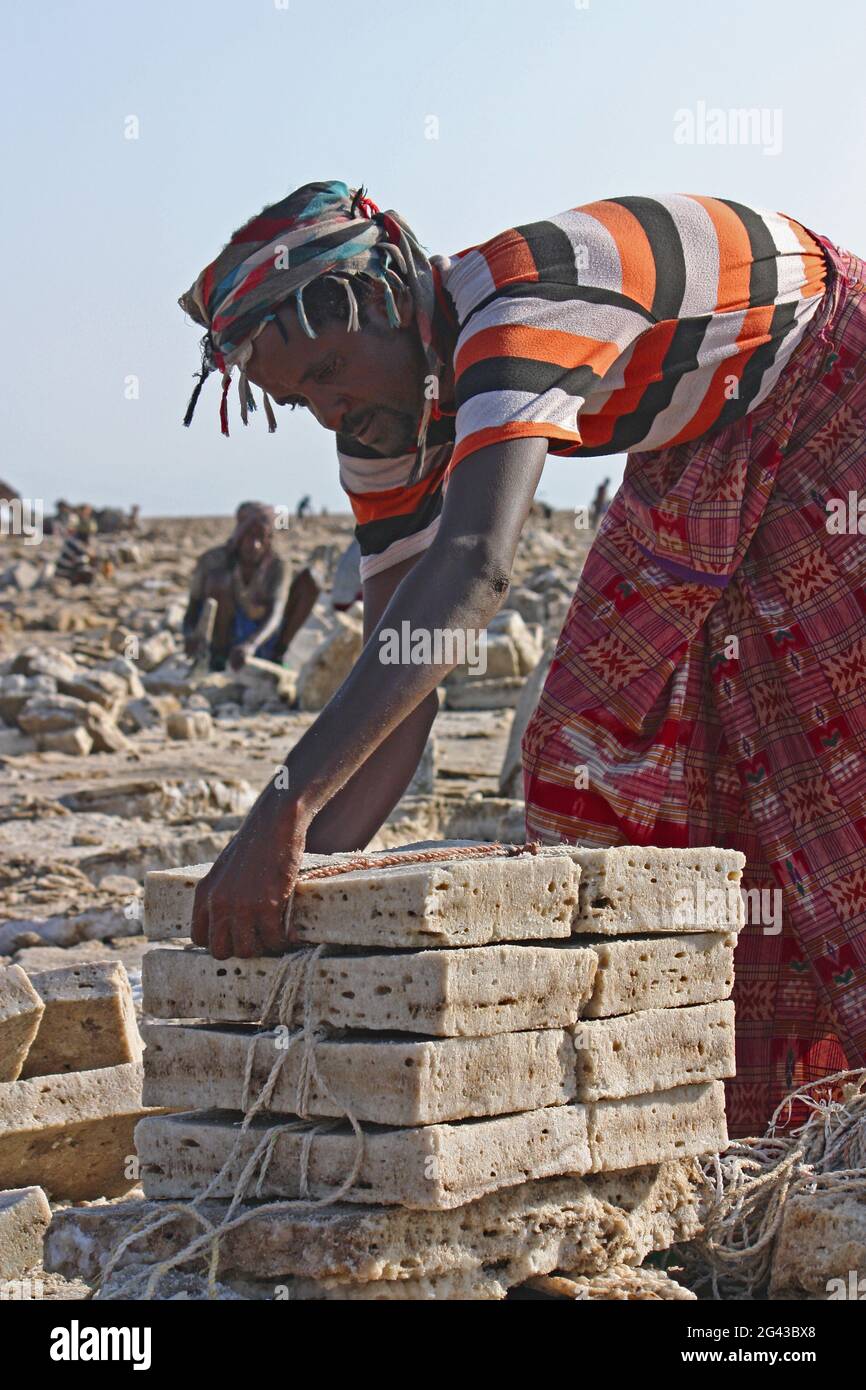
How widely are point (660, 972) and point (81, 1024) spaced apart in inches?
54.8

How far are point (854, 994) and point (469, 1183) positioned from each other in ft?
4.18

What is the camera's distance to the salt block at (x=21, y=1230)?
9.98ft

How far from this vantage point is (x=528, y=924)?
278 centimetres

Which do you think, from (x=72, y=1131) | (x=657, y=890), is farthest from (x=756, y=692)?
(x=72, y=1131)

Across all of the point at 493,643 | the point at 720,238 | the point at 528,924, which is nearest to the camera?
the point at 528,924

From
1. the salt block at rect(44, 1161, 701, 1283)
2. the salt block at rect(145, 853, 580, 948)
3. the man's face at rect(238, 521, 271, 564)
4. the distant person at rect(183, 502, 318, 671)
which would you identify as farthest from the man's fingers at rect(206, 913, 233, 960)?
the man's face at rect(238, 521, 271, 564)

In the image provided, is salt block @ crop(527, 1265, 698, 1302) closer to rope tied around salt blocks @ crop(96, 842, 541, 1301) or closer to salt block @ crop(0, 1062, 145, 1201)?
rope tied around salt blocks @ crop(96, 842, 541, 1301)

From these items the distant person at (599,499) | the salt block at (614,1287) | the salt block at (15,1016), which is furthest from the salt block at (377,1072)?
the distant person at (599,499)

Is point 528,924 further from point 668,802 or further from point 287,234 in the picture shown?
→ point 287,234

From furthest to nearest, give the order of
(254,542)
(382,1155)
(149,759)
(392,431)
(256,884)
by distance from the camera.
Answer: (254,542)
(149,759)
(392,431)
(256,884)
(382,1155)

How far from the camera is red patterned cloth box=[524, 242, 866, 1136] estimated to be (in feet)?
11.5

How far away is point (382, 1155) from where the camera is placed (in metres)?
2.61

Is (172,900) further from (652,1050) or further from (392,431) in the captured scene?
(392,431)
